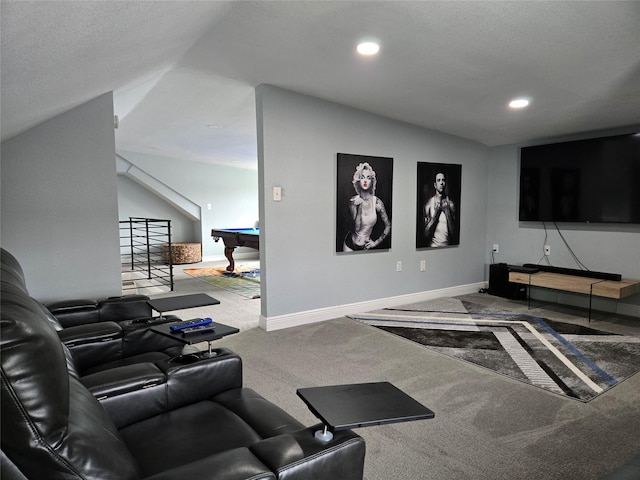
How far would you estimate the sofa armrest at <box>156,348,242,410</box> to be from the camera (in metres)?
1.66

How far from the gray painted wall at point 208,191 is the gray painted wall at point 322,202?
5.80 metres

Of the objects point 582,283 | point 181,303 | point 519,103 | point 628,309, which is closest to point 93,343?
point 181,303

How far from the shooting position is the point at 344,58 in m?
3.06

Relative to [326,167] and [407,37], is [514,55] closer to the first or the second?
[407,37]

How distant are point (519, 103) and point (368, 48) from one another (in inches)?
74.2

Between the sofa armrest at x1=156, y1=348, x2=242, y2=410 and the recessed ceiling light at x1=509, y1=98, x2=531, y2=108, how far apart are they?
3.53m

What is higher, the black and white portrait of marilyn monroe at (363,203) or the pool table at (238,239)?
the black and white portrait of marilyn monroe at (363,203)

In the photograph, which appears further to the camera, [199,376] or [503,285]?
[503,285]

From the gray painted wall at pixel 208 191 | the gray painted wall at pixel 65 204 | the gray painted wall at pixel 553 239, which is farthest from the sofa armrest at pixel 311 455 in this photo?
the gray painted wall at pixel 208 191

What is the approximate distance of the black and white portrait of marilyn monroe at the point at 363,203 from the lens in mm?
4391

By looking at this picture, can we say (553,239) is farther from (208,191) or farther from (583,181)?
(208,191)

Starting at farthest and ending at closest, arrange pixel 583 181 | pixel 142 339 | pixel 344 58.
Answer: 1. pixel 583 181
2. pixel 344 58
3. pixel 142 339

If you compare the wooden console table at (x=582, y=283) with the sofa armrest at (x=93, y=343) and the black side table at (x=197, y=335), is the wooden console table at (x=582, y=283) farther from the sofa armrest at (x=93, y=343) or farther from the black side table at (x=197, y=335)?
the sofa armrest at (x=93, y=343)

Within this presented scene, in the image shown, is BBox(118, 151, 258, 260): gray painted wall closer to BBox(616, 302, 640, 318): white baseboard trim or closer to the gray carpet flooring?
the gray carpet flooring
